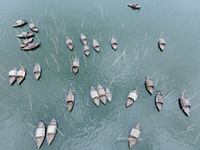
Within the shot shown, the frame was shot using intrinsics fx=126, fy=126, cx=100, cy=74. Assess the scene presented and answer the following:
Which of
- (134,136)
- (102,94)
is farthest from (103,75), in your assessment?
(134,136)

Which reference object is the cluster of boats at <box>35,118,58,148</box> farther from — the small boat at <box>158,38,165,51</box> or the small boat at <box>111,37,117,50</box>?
the small boat at <box>158,38,165,51</box>

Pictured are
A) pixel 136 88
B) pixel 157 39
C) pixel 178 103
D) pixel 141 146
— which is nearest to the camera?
pixel 141 146

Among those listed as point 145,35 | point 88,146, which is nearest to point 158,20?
point 145,35

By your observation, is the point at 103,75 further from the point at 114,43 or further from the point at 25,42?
the point at 25,42

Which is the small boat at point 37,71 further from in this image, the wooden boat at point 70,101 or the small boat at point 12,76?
the wooden boat at point 70,101

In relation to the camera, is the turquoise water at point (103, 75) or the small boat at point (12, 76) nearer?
the turquoise water at point (103, 75)

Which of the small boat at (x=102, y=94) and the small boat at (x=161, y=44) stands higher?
the small boat at (x=161, y=44)

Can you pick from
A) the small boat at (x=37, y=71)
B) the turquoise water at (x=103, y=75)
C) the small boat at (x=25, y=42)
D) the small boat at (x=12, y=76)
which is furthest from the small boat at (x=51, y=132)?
the small boat at (x=25, y=42)

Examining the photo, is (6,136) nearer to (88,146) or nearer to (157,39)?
(88,146)
